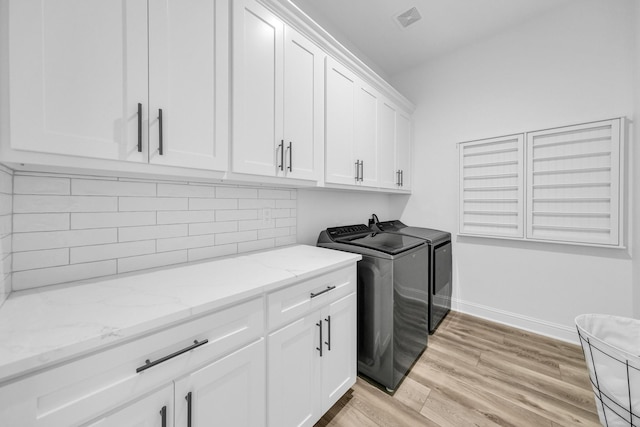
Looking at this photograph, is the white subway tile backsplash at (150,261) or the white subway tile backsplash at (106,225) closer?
the white subway tile backsplash at (106,225)

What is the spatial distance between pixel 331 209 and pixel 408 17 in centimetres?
188

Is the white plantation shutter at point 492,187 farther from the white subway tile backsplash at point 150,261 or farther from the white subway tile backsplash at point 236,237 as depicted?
the white subway tile backsplash at point 150,261

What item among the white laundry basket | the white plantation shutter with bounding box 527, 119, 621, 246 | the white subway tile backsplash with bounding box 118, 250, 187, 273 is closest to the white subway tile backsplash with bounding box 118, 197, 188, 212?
the white subway tile backsplash with bounding box 118, 250, 187, 273

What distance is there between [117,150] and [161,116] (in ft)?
0.71

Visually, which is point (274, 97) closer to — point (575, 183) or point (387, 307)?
point (387, 307)

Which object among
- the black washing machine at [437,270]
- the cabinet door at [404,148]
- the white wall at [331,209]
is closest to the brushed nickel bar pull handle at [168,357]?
the white wall at [331,209]

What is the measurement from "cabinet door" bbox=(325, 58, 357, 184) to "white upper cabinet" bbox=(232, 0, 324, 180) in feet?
0.34

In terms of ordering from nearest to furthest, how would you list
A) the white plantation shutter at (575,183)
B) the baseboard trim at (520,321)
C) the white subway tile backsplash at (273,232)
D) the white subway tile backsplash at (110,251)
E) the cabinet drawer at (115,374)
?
the cabinet drawer at (115,374) < the white subway tile backsplash at (110,251) < the white subway tile backsplash at (273,232) < the white plantation shutter at (575,183) < the baseboard trim at (520,321)

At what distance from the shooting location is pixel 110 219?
1.14m

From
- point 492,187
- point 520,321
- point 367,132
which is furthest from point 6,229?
point 520,321

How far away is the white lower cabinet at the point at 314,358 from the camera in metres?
1.11

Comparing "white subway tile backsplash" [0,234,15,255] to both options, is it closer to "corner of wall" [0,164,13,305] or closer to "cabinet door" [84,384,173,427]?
"corner of wall" [0,164,13,305]

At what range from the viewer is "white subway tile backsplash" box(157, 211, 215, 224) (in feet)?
4.30

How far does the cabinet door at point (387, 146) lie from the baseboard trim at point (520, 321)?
1.60 m
